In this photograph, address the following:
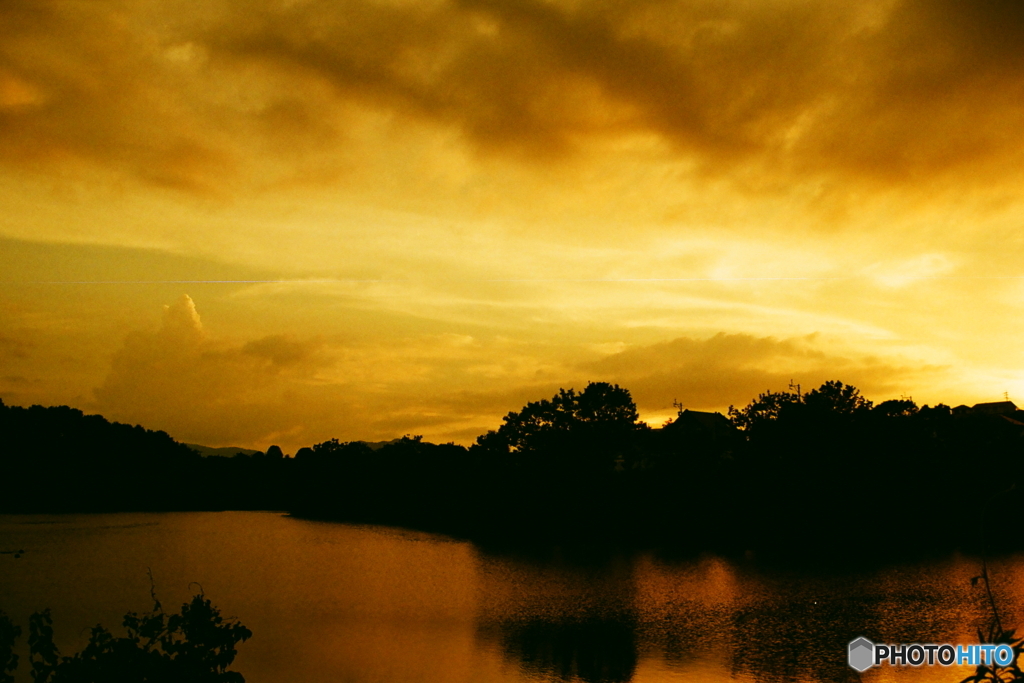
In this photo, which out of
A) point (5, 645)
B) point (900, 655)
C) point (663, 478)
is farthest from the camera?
point (663, 478)

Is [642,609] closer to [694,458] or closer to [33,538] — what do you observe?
[694,458]

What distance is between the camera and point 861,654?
2311 cm

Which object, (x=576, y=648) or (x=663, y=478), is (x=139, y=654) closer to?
(x=576, y=648)

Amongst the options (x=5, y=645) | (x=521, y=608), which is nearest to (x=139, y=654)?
(x=5, y=645)

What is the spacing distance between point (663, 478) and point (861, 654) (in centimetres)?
4023

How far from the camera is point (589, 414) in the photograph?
82.2m

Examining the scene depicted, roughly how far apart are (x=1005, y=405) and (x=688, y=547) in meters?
58.7

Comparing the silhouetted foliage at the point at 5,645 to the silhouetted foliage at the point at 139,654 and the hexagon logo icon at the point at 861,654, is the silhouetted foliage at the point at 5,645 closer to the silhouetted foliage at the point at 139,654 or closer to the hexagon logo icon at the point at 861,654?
the silhouetted foliage at the point at 139,654

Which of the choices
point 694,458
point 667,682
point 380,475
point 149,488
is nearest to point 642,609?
point 667,682

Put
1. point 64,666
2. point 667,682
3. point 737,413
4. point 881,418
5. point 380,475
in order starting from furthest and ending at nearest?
point 380,475 → point 737,413 → point 881,418 → point 667,682 → point 64,666

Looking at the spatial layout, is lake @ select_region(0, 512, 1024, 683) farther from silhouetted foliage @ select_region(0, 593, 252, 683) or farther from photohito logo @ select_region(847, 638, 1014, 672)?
silhouetted foliage @ select_region(0, 593, 252, 683)

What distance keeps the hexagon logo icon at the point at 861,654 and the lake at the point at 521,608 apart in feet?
0.88

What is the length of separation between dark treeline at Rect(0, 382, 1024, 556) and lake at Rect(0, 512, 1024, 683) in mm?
6528

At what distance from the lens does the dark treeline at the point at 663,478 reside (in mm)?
55250
